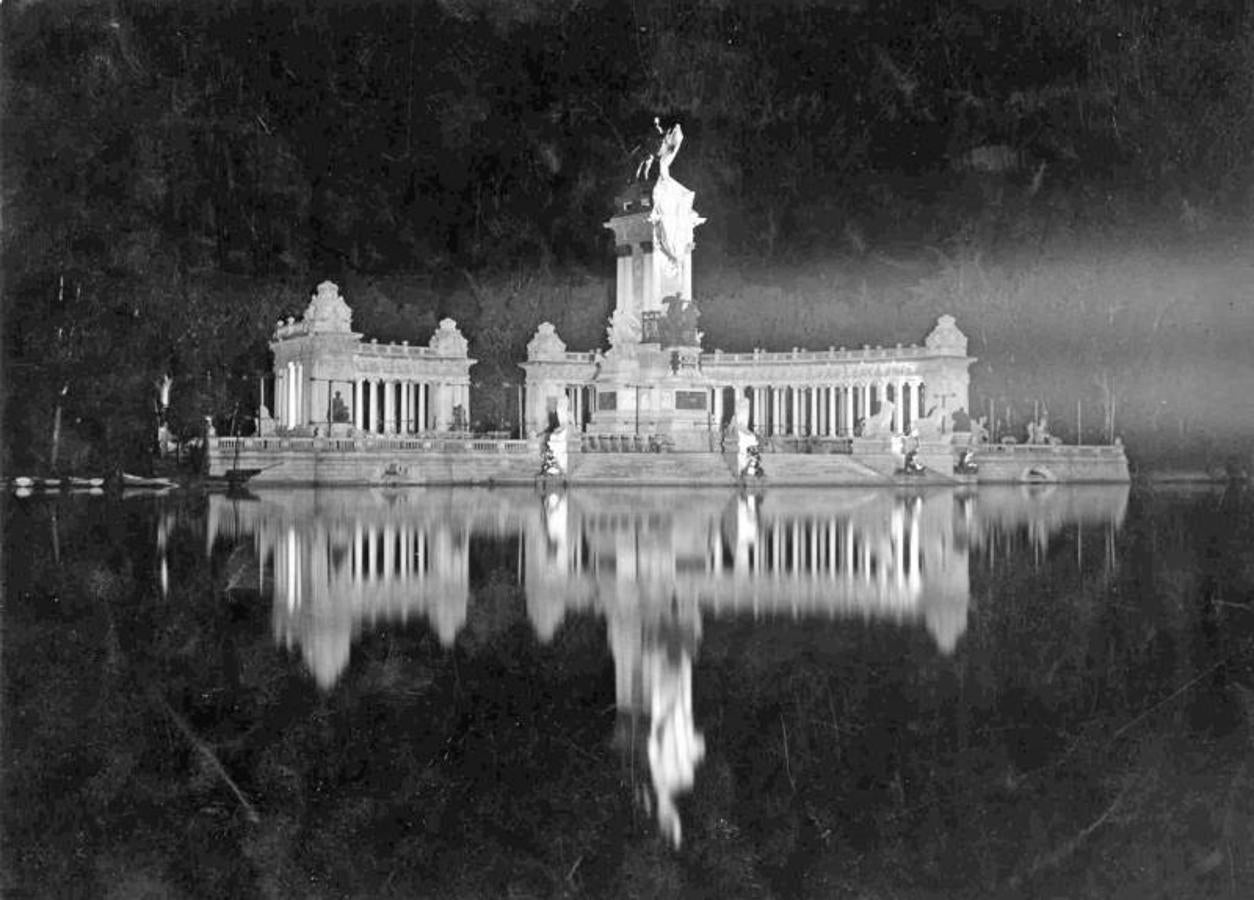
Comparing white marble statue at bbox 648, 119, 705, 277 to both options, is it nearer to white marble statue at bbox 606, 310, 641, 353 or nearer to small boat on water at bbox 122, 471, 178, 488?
white marble statue at bbox 606, 310, 641, 353

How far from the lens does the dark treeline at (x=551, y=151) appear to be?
1133cm

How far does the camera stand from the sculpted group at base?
26.9m

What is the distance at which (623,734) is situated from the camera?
17.0 feet

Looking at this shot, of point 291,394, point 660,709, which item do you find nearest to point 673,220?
point 291,394

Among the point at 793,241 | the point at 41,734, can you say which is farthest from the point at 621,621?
the point at 793,241

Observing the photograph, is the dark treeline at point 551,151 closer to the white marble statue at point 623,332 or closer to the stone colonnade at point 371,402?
the stone colonnade at point 371,402

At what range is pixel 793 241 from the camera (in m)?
24.4

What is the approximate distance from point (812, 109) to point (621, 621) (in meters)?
10.4

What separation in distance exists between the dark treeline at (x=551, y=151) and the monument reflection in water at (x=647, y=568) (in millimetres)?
2928

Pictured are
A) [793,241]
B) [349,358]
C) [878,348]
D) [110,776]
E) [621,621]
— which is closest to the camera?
[110,776]

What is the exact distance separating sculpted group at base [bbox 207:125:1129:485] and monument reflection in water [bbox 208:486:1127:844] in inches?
268

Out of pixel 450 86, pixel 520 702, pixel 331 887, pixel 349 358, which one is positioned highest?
pixel 450 86

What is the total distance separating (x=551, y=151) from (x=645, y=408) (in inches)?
455

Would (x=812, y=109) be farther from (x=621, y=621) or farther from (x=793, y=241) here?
(x=621, y=621)
